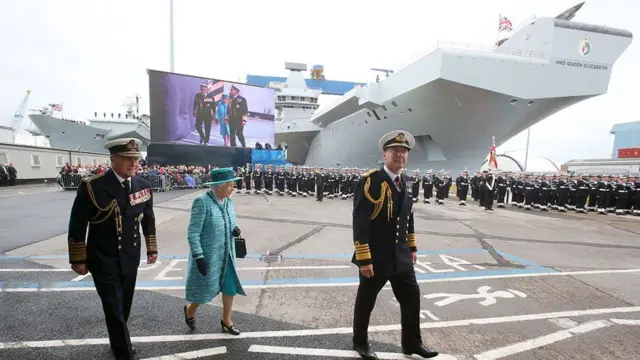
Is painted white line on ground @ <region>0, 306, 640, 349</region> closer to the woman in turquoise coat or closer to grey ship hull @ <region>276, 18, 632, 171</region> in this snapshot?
the woman in turquoise coat

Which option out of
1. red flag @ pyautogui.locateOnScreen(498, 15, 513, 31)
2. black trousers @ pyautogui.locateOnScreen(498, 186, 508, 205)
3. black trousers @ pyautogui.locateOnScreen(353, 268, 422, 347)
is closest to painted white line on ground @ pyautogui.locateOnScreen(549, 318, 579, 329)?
black trousers @ pyautogui.locateOnScreen(353, 268, 422, 347)

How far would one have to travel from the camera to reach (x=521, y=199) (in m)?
14.1

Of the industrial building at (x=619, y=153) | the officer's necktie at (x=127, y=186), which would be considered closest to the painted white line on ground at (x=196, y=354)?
the officer's necktie at (x=127, y=186)

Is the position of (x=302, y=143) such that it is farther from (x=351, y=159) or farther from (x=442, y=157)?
(x=442, y=157)

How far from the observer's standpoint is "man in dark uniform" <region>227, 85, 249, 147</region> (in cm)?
2793

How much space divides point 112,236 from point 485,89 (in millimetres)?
18888

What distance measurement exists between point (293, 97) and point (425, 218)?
112ft

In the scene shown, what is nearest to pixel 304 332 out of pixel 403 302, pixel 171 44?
pixel 403 302

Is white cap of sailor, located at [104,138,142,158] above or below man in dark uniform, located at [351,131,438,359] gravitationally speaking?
above

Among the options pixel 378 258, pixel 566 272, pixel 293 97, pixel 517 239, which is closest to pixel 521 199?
pixel 517 239

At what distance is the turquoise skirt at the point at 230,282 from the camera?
9.13ft

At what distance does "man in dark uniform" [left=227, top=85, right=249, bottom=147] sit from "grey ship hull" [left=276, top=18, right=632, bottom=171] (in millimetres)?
9723

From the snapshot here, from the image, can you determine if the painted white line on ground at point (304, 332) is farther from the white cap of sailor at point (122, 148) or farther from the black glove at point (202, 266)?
the white cap of sailor at point (122, 148)

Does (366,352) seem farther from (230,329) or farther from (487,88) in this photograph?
(487,88)
